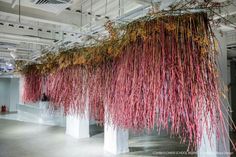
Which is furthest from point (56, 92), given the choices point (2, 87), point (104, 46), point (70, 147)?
point (2, 87)

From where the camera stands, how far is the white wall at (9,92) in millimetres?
15219

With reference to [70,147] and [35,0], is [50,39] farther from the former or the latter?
[70,147]

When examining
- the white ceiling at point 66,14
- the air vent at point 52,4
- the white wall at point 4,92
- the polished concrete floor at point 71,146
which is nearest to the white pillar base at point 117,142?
the polished concrete floor at point 71,146

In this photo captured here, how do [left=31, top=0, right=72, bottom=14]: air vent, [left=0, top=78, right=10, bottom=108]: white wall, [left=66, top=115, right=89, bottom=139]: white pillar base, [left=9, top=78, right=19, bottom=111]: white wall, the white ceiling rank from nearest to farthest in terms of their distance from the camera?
[left=31, top=0, right=72, bottom=14]: air vent
the white ceiling
[left=66, top=115, right=89, bottom=139]: white pillar base
[left=0, top=78, right=10, bottom=108]: white wall
[left=9, top=78, right=19, bottom=111]: white wall

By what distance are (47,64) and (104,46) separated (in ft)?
6.10

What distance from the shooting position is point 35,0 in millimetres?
2340

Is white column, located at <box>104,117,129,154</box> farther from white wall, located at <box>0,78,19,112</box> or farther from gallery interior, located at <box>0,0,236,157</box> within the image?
white wall, located at <box>0,78,19,112</box>

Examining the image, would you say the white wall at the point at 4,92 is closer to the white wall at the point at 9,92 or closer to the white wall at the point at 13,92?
the white wall at the point at 9,92

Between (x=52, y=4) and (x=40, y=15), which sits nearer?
(x=52, y=4)

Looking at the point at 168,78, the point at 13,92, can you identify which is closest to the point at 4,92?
→ the point at 13,92

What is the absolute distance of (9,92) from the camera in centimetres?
1548

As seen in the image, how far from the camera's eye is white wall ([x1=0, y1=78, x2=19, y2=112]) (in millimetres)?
15219

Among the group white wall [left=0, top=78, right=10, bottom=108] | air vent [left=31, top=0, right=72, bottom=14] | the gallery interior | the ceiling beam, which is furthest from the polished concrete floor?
white wall [left=0, top=78, right=10, bottom=108]

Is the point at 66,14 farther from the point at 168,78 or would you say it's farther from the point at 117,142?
the point at 117,142
